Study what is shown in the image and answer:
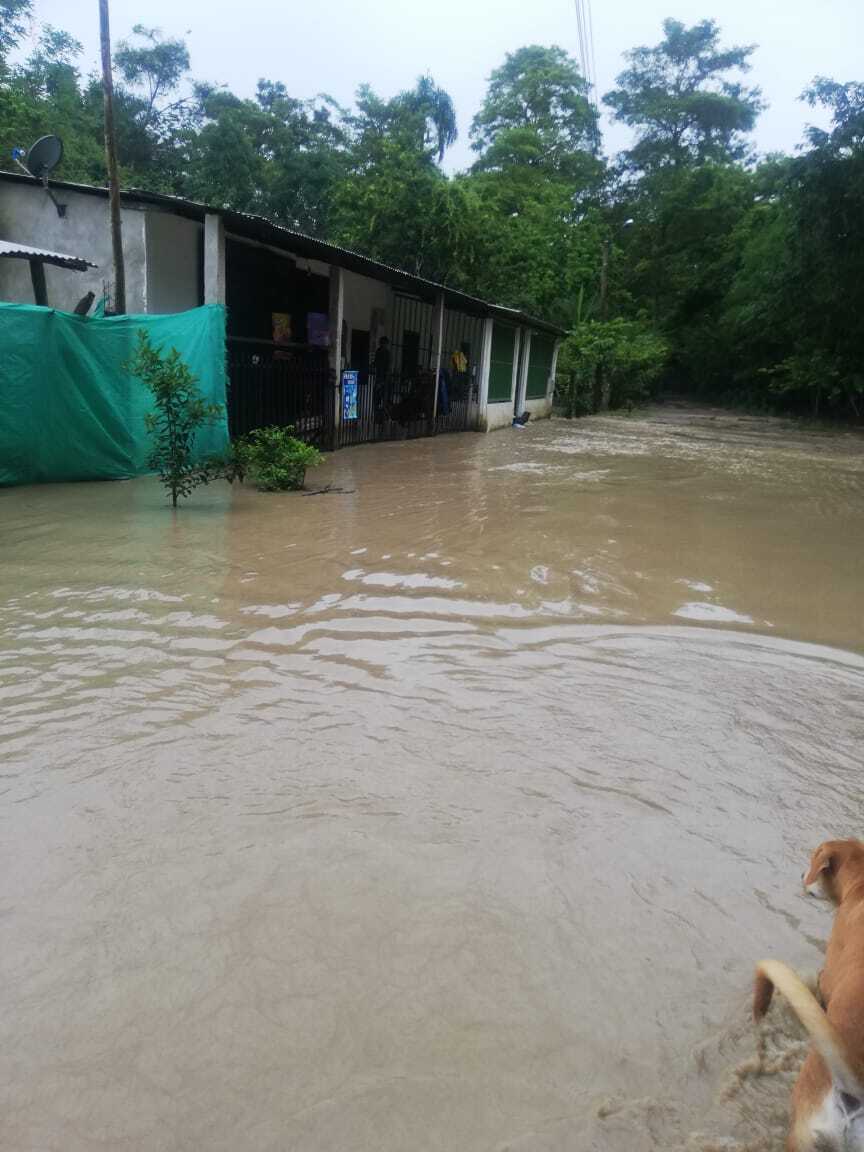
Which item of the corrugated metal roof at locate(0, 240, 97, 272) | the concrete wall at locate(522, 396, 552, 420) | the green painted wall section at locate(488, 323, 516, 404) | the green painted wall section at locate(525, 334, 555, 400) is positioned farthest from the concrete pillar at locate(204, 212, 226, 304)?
the green painted wall section at locate(525, 334, 555, 400)

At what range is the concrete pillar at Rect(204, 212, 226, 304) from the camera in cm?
1077

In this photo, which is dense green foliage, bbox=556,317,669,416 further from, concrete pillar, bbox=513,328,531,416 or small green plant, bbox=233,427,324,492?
small green plant, bbox=233,427,324,492

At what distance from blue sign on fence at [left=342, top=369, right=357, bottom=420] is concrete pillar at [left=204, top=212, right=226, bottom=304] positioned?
3728 millimetres

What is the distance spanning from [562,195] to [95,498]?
3008 centimetres

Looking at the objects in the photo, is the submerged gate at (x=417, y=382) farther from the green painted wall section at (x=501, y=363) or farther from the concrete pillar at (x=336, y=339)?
the green painted wall section at (x=501, y=363)

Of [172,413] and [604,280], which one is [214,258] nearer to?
[172,413]

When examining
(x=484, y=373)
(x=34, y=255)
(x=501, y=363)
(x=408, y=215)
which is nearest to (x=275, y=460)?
(x=34, y=255)

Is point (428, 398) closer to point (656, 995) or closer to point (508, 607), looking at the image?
point (508, 607)

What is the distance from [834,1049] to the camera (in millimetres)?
1520

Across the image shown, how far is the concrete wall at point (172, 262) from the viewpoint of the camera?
38.5ft

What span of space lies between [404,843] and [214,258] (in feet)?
31.8

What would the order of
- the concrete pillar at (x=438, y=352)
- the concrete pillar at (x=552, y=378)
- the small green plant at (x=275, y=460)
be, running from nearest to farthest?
the small green plant at (x=275, y=460) → the concrete pillar at (x=438, y=352) → the concrete pillar at (x=552, y=378)

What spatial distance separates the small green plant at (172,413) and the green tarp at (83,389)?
0.72 metres

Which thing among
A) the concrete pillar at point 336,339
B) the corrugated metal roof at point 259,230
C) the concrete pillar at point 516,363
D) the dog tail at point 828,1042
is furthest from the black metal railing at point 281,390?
the concrete pillar at point 516,363
